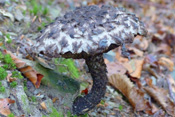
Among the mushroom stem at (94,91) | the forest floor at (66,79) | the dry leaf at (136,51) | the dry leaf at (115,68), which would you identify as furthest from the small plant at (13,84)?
the dry leaf at (136,51)

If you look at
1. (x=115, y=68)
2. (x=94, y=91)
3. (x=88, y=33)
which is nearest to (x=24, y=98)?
(x=94, y=91)

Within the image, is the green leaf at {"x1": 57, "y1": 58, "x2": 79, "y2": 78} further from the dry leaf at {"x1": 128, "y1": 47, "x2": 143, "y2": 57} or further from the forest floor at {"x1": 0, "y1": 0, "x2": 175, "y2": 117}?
the dry leaf at {"x1": 128, "y1": 47, "x2": 143, "y2": 57}

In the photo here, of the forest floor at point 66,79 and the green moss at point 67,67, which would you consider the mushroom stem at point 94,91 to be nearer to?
the forest floor at point 66,79

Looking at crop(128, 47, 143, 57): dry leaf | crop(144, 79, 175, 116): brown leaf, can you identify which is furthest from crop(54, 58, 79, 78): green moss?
crop(128, 47, 143, 57): dry leaf

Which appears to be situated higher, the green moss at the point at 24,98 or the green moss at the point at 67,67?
the green moss at the point at 67,67

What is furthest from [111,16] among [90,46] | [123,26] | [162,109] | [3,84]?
[162,109]

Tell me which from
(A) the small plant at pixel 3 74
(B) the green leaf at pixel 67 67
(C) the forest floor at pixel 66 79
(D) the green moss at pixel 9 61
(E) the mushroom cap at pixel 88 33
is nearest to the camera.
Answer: (E) the mushroom cap at pixel 88 33
